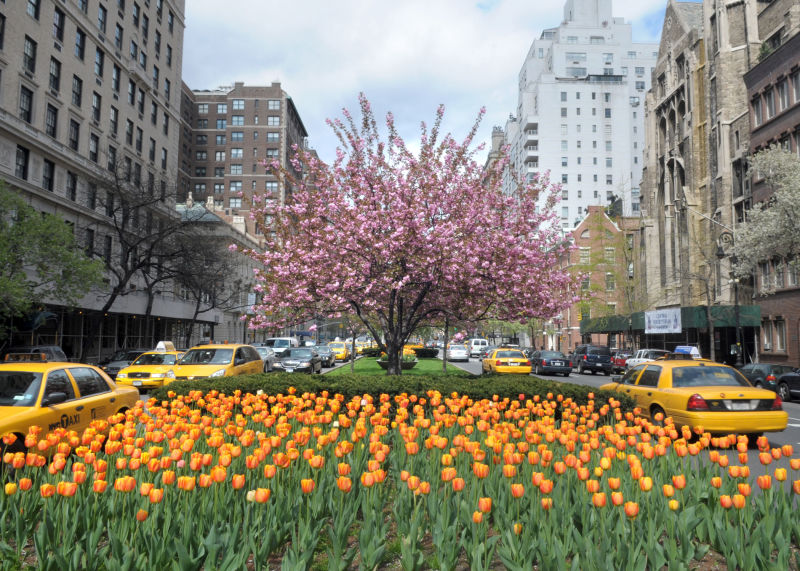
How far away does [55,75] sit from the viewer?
126 ft

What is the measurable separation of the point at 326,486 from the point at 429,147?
13.6 m

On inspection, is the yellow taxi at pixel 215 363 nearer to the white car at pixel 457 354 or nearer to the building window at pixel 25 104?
the building window at pixel 25 104

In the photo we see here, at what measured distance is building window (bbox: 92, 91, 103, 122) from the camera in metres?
42.8

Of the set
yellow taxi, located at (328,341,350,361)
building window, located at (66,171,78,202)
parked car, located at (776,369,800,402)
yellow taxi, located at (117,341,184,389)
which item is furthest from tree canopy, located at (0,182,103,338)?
parked car, located at (776,369,800,402)

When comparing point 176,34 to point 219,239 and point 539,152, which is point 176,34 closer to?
point 219,239

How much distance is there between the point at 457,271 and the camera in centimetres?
1586

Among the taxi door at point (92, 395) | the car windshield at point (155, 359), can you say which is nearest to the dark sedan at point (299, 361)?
the car windshield at point (155, 359)

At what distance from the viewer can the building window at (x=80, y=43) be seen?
→ 4066 centimetres

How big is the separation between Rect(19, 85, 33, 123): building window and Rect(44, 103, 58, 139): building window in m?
1.19

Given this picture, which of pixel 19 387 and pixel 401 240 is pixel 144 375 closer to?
pixel 401 240

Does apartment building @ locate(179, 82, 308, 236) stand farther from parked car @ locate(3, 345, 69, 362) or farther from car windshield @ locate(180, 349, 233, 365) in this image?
car windshield @ locate(180, 349, 233, 365)

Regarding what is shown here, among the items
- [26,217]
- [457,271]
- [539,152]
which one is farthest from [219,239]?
[539,152]

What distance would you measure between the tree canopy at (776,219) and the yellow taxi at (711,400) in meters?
16.9

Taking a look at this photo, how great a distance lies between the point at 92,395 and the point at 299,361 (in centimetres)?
2177
